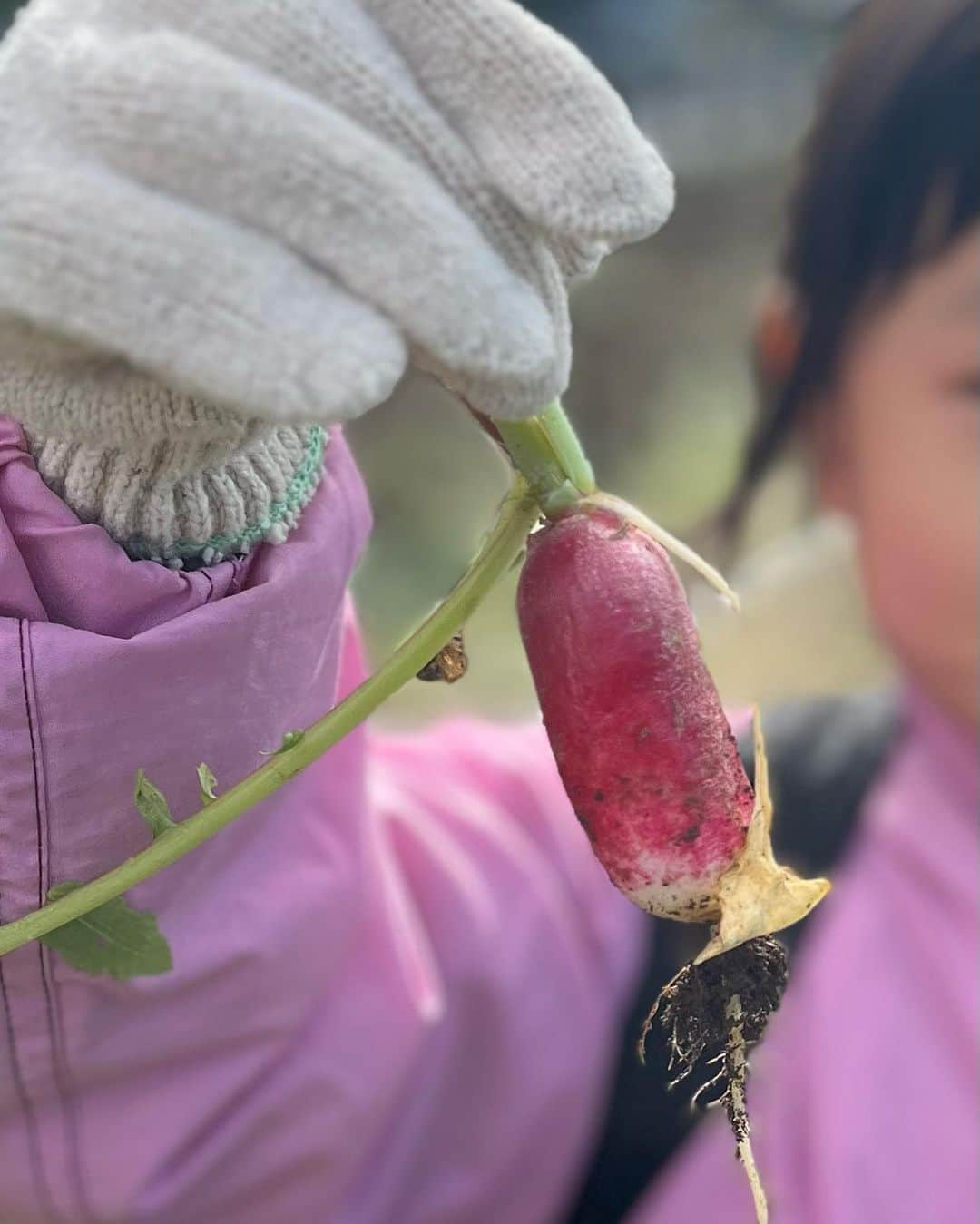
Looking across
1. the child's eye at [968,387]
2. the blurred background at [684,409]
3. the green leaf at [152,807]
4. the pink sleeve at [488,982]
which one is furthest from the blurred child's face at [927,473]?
the green leaf at [152,807]

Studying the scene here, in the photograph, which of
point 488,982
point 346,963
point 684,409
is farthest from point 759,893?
point 684,409

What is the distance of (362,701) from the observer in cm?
36

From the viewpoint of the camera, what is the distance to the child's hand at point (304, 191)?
0.26m

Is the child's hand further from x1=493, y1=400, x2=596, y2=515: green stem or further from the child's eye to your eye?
the child's eye

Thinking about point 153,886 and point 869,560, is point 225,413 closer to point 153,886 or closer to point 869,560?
point 153,886

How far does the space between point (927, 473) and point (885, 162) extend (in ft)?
1.02

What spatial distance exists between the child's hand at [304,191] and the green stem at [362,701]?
7 centimetres

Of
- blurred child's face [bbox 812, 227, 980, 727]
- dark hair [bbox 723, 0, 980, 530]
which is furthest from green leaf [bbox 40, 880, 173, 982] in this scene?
dark hair [bbox 723, 0, 980, 530]

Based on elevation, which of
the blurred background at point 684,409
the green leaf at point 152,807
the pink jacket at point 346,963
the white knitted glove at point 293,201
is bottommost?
the blurred background at point 684,409

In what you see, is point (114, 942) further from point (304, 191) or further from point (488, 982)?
point (488, 982)

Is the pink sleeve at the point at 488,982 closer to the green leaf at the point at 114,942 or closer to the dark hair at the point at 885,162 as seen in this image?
the green leaf at the point at 114,942

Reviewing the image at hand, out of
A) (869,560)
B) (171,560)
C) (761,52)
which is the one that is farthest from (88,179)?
(761,52)

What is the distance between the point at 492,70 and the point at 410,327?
2.8 inches

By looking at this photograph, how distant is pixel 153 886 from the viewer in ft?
1.48
